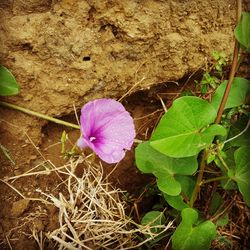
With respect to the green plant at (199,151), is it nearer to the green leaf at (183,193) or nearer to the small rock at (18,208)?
the green leaf at (183,193)

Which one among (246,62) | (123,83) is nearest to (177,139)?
(123,83)

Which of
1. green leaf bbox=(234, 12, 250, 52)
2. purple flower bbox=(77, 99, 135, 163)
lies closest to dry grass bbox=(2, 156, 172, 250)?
purple flower bbox=(77, 99, 135, 163)

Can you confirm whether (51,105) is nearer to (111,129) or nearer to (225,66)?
(111,129)

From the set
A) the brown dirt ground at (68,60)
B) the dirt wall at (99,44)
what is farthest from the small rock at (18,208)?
the dirt wall at (99,44)

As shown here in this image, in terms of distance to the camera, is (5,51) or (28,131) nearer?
(5,51)

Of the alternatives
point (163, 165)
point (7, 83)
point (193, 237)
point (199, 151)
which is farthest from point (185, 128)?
point (7, 83)

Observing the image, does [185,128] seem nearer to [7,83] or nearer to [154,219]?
[154,219]
